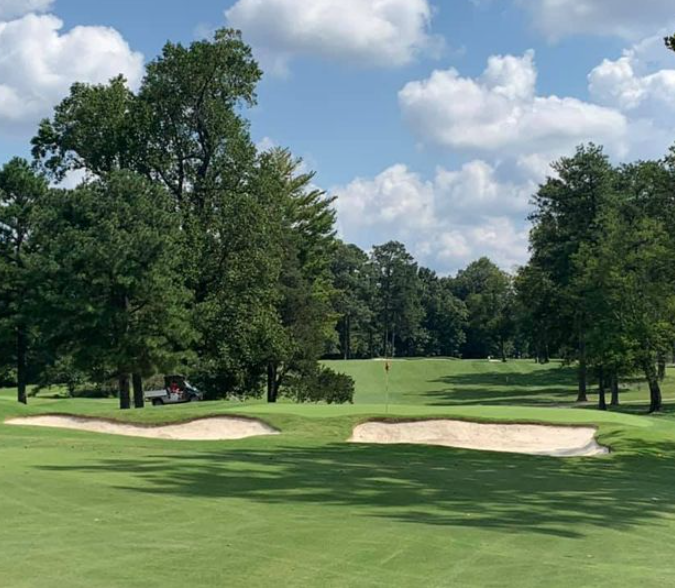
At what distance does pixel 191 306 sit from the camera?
3762 cm

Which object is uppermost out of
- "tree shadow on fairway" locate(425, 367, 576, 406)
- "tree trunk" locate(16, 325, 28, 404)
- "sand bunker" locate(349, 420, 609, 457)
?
"tree trunk" locate(16, 325, 28, 404)

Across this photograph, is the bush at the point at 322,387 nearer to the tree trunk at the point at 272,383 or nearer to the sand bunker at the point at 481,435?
the tree trunk at the point at 272,383

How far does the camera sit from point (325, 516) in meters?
9.70

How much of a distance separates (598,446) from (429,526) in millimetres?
15479

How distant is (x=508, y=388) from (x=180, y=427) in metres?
51.3

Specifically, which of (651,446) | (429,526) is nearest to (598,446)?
(651,446)

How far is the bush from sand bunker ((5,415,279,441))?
635 inches

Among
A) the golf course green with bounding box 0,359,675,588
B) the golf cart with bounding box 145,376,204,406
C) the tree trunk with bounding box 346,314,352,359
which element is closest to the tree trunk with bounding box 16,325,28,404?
the golf cart with bounding box 145,376,204,406

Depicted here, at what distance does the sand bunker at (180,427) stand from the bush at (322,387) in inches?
635

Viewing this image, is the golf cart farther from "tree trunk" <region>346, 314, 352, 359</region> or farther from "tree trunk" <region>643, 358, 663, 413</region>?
"tree trunk" <region>346, 314, 352, 359</region>

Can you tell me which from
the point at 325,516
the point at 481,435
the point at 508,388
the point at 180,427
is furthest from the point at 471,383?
the point at 325,516

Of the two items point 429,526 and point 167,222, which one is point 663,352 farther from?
point 429,526

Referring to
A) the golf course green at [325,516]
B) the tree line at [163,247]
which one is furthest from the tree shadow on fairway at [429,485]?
the tree line at [163,247]

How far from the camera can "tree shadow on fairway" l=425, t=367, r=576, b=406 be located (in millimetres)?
60094
